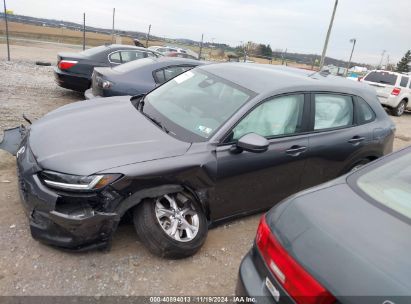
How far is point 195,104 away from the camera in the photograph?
358cm

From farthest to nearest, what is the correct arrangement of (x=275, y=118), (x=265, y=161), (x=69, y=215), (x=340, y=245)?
(x=275, y=118) < (x=265, y=161) < (x=69, y=215) < (x=340, y=245)

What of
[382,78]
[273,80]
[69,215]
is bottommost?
[69,215]

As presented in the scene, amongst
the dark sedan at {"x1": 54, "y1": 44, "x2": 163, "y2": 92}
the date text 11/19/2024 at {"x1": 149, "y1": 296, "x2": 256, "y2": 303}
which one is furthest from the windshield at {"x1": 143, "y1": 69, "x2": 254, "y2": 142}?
the dark sedan at {"x1": 54, "y1": 44, "x2": 163, "y2": 92}

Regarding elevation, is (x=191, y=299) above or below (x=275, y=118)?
below

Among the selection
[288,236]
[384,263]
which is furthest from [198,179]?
[384,263]

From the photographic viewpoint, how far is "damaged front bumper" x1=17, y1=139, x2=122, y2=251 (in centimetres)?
258

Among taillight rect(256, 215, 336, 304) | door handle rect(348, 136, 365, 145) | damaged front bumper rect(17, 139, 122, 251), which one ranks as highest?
door handle rect(348, 136, 365, 145)

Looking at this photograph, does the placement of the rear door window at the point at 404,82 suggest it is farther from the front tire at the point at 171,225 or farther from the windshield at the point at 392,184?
the front tire at the point at 171,225

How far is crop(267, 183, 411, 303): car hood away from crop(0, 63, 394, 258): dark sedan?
1056 mm

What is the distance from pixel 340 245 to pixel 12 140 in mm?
3362

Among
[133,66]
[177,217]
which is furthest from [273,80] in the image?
[133,66]

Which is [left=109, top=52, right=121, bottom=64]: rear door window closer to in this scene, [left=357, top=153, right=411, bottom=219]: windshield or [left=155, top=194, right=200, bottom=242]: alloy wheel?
[left=155, top=194, right=200, bottom=242]: alloy wheel

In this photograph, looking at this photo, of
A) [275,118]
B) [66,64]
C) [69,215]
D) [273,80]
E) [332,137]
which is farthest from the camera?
[66,64]

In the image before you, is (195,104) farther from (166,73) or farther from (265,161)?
→ (166,73)
